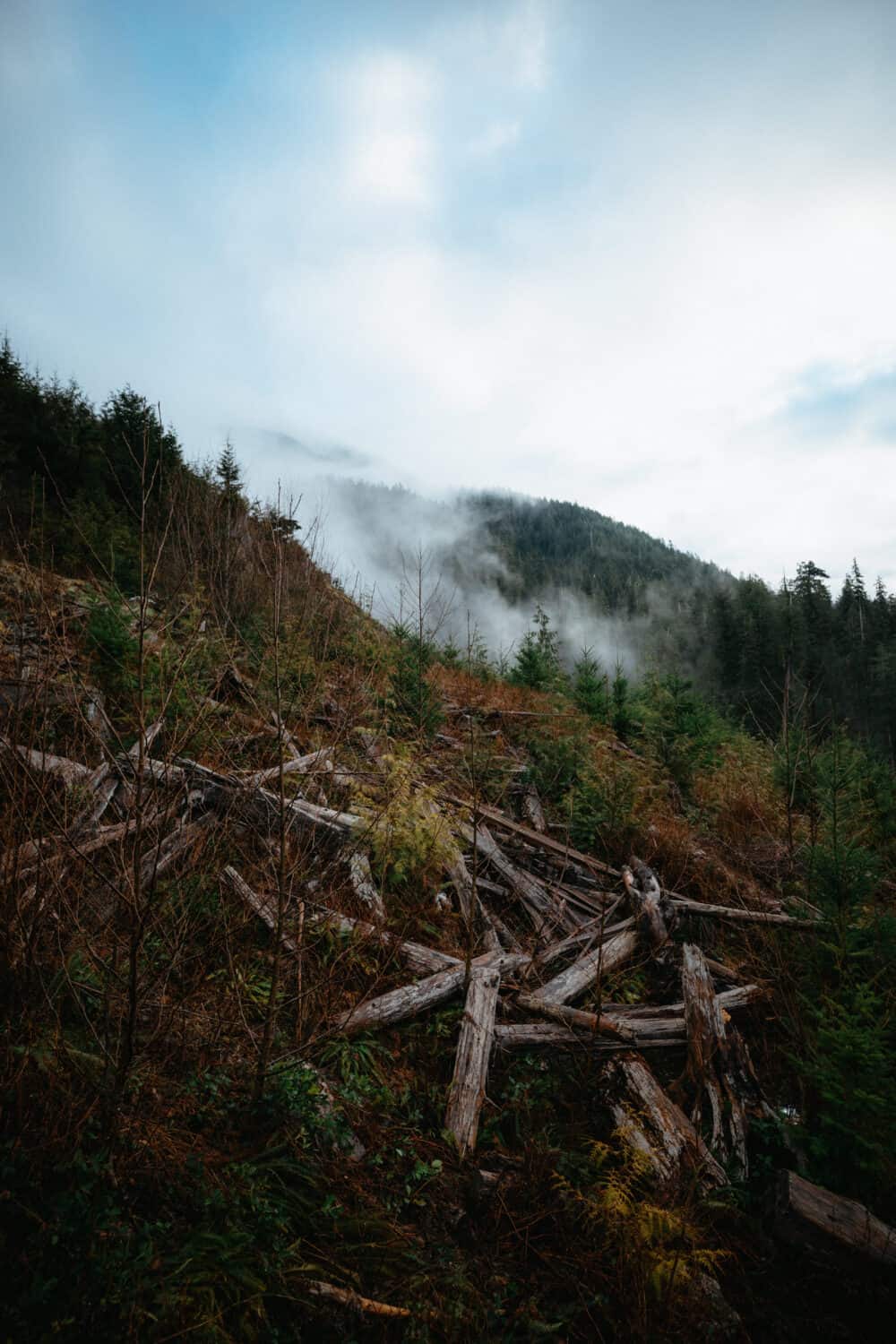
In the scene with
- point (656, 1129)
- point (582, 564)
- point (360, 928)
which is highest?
point (582, 564)

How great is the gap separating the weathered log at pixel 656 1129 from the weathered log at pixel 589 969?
23.2 inches

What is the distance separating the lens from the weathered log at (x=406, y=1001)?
3.40 m

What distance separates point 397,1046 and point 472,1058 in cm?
52

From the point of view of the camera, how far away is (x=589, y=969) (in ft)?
13.9

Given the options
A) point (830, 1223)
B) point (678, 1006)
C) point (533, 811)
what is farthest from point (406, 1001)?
point (533, 811)

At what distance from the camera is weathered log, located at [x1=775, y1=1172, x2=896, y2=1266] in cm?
247

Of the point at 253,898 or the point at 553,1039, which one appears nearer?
the point at 553,1039

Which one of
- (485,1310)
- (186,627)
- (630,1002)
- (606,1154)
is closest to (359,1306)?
(485,1310)

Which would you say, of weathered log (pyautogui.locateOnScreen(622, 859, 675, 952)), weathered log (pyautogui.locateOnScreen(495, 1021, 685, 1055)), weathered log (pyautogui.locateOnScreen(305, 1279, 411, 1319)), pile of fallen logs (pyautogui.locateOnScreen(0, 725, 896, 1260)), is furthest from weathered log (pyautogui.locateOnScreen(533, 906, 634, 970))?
weathered log (pyautogui.locateOnScreen(305, 1279, 411, 1319))

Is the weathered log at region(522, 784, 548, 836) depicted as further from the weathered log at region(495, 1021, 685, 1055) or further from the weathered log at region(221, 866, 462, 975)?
the weathered log at region(495, 1021, 685, 1055)

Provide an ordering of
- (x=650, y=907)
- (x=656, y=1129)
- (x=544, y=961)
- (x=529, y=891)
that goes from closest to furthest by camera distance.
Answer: (x=656, y=1129)
(x=544, y=961)
(x=650, y=907)
(x=529, y=891)

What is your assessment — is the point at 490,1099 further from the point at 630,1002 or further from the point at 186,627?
the point at 186,627

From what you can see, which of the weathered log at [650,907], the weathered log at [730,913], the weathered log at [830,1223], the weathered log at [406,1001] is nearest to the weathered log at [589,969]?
the weathered log at [650,907]

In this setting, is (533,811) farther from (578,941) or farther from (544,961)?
(544,961)
